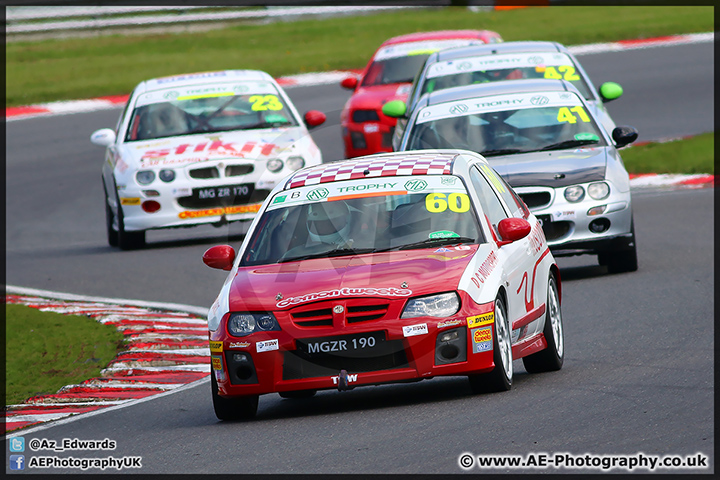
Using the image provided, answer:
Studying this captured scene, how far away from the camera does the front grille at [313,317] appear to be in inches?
319

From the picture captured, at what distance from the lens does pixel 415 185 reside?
913 centimetres

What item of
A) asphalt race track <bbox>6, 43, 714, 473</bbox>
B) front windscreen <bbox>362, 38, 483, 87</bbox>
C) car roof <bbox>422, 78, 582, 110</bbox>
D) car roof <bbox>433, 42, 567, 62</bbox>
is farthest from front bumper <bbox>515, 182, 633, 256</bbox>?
front windscreen <bbox>362, 38, 483, 87</bbox>

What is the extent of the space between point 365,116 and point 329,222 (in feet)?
38.4

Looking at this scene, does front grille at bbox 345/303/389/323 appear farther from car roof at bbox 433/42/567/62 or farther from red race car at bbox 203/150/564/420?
car roof at bbox 433/42/567/62

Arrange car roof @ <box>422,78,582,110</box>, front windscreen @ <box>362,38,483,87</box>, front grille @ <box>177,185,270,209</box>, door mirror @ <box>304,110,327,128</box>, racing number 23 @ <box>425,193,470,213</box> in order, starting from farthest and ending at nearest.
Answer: front windscreen @ <box>362,38,483,87</box> → door mirror @ <box>304,110,327,128</box> → front grille @ <box>177,185,270,209</box> → car roof @ <box>422,78,582,110</box> → racing number 23 @ <box>425,193,470,213</box>

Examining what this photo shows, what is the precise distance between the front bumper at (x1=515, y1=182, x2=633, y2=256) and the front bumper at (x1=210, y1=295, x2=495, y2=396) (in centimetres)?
496

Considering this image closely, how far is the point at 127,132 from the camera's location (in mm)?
17516

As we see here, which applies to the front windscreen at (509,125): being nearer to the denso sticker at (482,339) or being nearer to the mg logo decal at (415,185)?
the mg logo decal at (415,185)

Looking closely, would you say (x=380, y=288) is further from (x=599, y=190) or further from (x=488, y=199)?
(x=599, y=190)

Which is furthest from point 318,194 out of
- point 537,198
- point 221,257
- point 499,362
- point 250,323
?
point 537,198

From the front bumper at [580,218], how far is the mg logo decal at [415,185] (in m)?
3.98

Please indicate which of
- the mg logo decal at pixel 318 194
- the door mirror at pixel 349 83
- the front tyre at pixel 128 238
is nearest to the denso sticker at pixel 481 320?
the mg logo decal at pixel 318 194

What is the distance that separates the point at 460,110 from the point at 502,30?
22.1 metres

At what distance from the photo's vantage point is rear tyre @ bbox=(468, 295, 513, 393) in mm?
8250
